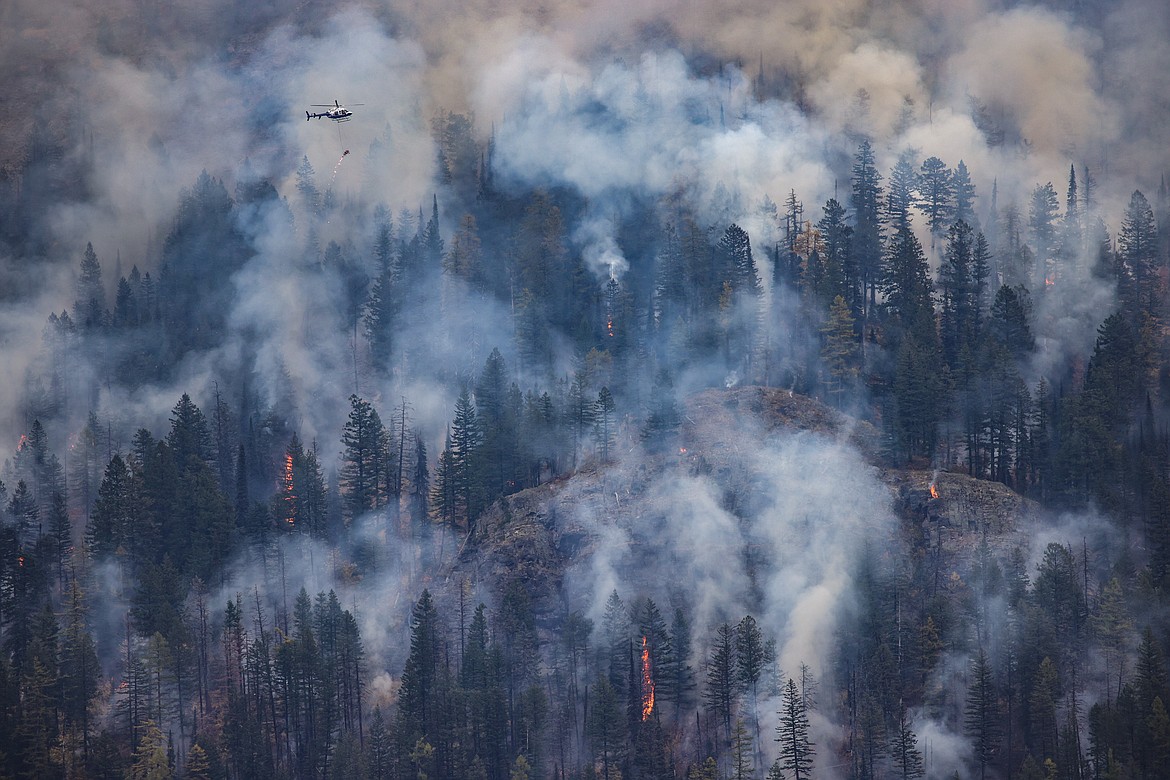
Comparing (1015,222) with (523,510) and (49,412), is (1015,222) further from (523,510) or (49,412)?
(49,412)

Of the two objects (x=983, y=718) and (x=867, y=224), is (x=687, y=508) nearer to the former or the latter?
(x=983, y=718)

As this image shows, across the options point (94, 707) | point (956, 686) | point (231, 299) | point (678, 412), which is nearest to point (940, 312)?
point (678, 412)

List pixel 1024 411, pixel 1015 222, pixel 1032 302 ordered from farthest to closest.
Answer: pixel 1015 222 < pixel 1032 302 < pixel 1024 411

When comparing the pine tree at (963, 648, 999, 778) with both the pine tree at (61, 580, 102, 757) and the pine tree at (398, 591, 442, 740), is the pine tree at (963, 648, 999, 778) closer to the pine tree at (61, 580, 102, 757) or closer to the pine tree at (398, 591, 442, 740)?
the pine tree at (398, 591, 442, 740)

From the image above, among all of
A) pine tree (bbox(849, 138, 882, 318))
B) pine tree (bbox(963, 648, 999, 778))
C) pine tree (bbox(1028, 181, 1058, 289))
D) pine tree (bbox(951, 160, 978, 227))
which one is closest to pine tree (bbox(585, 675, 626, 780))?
pine tree (bbox(963, 648, 999, 778))

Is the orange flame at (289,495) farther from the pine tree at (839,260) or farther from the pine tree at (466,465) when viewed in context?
the pine tree at (839,260)

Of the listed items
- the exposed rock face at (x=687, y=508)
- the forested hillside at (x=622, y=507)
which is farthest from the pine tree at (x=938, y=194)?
the exposed rock face at (x=687, y=508)
